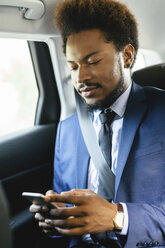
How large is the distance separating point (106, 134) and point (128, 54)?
446mm

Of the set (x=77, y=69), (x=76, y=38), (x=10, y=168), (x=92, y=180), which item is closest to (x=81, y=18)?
(x=76, y=38)

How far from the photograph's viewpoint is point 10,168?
1.59 meters

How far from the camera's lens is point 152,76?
153 cm

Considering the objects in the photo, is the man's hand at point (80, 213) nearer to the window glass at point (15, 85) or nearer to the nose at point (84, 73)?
the nose at point (84, 73)

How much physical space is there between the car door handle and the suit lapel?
25.5 inches

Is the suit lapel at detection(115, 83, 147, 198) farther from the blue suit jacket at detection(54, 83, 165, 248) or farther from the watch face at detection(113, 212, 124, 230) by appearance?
the watch face at detection(113, 212, 124, 230)

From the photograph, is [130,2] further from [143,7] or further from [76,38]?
[76,38]

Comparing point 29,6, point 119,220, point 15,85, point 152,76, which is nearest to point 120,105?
point 152,76

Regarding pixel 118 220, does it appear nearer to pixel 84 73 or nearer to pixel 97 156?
pixel 97 156

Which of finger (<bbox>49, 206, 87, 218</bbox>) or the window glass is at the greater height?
the window glass

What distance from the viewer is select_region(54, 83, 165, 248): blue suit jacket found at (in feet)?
3.26

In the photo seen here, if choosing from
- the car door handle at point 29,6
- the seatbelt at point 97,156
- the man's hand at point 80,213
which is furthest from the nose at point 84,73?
→ the man's hand at point 80,213

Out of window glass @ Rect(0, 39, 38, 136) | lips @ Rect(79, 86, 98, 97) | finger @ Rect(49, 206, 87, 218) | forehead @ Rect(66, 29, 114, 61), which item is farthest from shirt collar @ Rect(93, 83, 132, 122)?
window glass @ Rect(0, 39, 38, 136)

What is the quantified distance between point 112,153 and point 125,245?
42 centimetres
